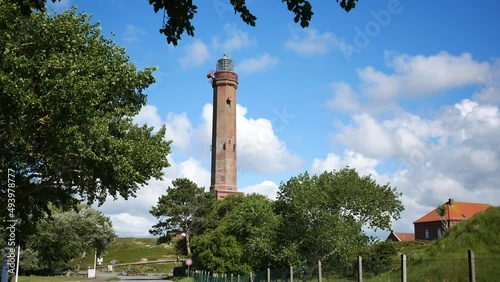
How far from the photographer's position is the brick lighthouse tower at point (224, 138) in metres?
93.0

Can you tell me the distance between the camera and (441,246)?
69.4ft

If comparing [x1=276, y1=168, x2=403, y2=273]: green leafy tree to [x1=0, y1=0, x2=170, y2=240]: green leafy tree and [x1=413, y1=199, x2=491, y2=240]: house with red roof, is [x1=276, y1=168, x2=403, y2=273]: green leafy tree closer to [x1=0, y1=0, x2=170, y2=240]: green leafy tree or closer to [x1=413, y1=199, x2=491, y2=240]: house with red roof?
[x1=0, y1=0, x2=170, y2=240]: green leafy tree

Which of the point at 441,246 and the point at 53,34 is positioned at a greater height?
the point at 53,34

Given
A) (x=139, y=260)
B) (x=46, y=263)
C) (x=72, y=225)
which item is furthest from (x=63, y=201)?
(x=139, y=260)

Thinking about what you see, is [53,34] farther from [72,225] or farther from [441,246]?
[72,225]

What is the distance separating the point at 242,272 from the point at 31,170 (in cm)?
2163

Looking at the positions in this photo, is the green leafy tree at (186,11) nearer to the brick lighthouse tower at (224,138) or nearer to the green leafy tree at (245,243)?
the green leafy tree at (245,243)

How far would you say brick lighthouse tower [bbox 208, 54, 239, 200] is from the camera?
9300 centimetres

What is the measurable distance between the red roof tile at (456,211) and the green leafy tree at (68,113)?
77.4 m

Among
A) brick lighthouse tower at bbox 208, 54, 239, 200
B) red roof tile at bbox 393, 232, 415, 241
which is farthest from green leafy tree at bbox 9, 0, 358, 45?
red roof tile at bbox 393, 232, 415, 241

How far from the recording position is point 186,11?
6277 mm

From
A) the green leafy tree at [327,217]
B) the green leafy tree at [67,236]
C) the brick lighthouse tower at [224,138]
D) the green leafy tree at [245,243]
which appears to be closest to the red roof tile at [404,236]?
the brick lighthouse tower at [224,138]

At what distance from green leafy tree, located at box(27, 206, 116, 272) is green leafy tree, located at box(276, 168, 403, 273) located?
105ft

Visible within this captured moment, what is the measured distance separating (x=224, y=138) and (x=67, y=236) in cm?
4094
